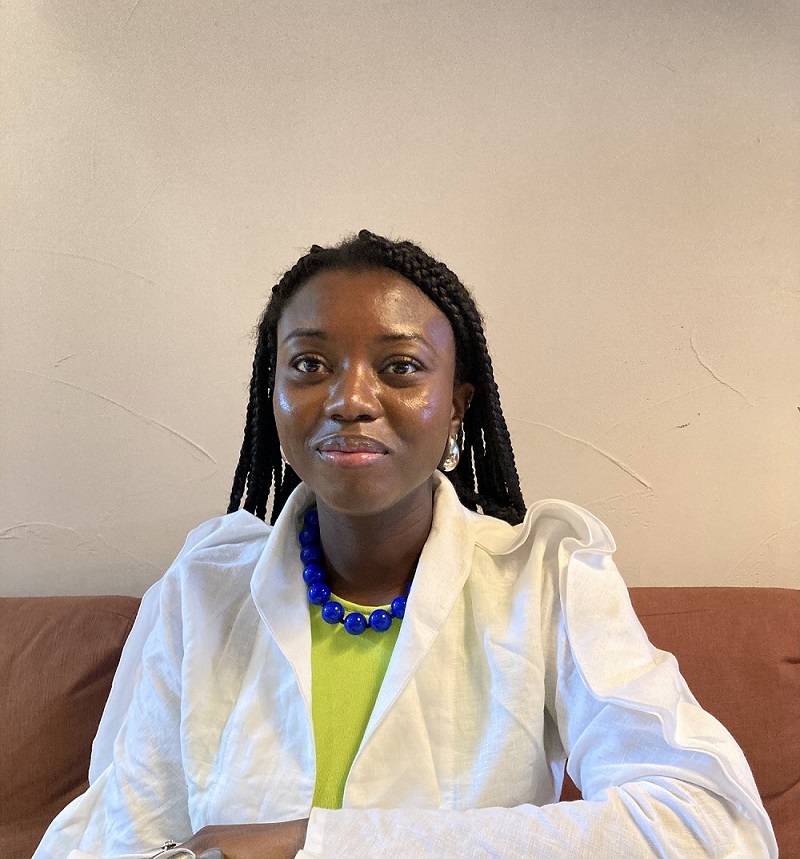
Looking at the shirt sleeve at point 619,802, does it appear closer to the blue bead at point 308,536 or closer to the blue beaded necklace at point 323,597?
the blue beaded necklace at point 323,597

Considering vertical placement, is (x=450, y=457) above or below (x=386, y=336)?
below

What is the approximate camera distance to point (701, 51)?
1.22 meters

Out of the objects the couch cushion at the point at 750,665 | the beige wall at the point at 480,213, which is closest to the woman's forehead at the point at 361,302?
the beige wall at the point at 480,213

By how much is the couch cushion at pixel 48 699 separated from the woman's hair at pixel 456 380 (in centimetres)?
37

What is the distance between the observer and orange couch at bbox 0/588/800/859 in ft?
3.29

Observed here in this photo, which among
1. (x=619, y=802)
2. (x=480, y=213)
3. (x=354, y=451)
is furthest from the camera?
(x=480, y=213)

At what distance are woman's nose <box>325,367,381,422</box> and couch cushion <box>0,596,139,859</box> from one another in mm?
650

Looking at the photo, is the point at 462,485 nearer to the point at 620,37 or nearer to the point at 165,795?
the point at 165,795

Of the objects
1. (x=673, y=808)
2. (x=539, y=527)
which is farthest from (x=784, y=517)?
(x=673, y=808)

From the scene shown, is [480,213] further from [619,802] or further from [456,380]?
[619,802]

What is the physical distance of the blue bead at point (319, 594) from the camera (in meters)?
0.86

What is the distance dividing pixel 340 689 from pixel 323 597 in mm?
111

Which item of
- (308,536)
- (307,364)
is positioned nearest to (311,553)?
(308,536)

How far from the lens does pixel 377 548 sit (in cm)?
85
